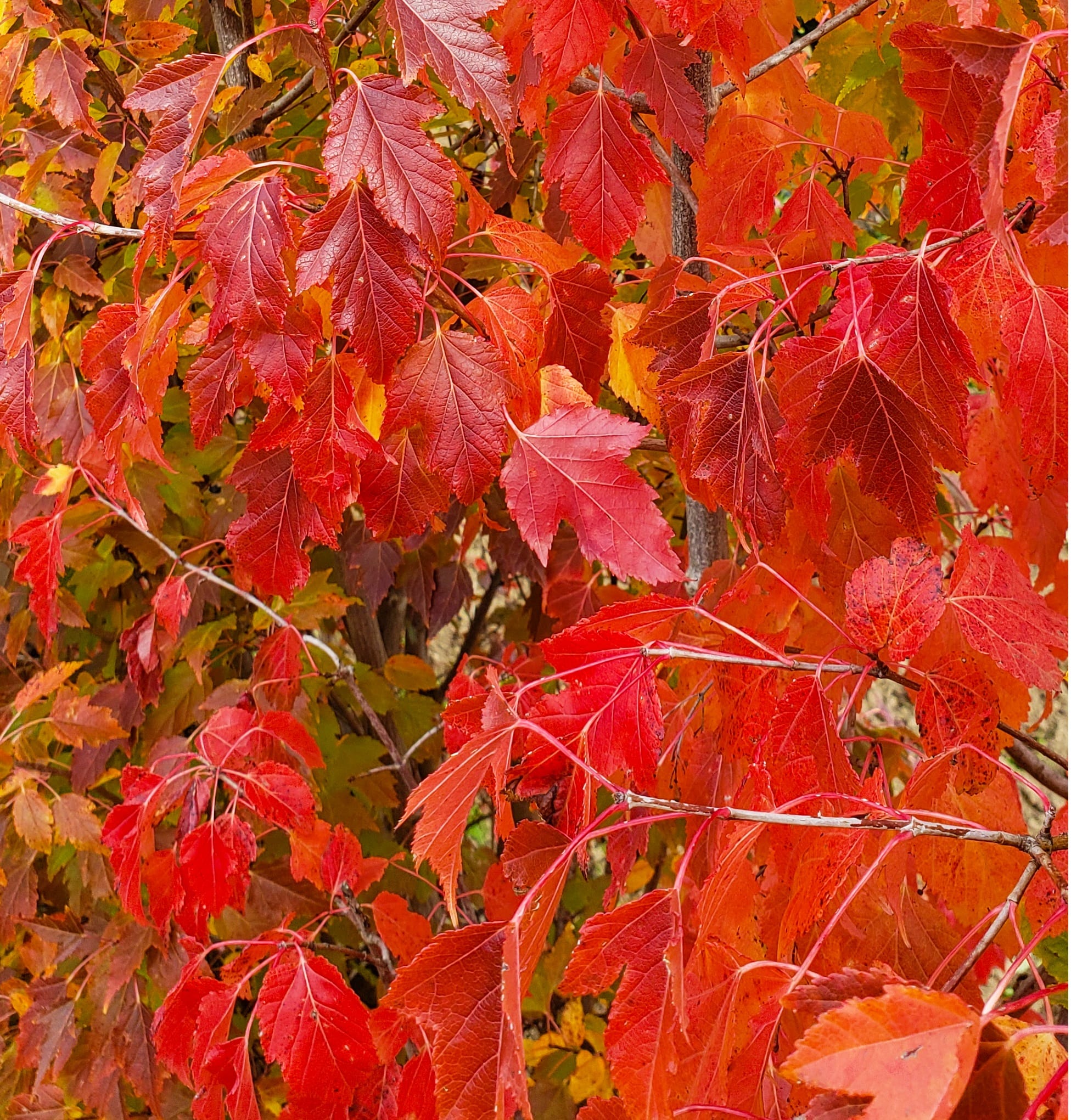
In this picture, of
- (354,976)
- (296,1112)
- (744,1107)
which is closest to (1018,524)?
(744,1107)

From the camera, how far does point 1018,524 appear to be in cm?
114

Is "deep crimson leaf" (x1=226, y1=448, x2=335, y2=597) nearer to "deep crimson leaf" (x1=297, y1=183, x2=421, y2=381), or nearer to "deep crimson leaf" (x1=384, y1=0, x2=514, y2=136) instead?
"deep crimson leaf" (x1=297, y1=183, x2=421, y2=381)

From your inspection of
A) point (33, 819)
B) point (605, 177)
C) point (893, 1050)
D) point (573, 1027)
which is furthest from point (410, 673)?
point (893, 1050)

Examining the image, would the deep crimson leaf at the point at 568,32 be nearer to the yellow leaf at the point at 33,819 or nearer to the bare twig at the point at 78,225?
the bare twig at the point at 78,225

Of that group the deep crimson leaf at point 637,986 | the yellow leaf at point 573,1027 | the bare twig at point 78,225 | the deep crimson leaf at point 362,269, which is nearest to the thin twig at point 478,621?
the yellow leaf at point 573,1027

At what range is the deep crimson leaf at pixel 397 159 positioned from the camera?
2.17 feet

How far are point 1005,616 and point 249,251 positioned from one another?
52 cm

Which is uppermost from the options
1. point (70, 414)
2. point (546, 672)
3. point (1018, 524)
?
point (70, 414)

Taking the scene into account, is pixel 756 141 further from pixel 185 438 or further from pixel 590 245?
pixel 185 438

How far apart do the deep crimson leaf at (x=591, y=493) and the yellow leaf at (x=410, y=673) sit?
0.96 m

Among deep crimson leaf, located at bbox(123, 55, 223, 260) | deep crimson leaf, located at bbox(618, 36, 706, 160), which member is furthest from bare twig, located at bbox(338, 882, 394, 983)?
deep crimson leaf, located at bbox(618, 36, 706, 160)

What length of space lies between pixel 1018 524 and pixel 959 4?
65 cm

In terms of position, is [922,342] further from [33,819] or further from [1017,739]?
[33,819]

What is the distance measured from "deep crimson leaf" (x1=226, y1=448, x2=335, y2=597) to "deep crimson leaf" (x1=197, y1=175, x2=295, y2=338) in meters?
0.17
